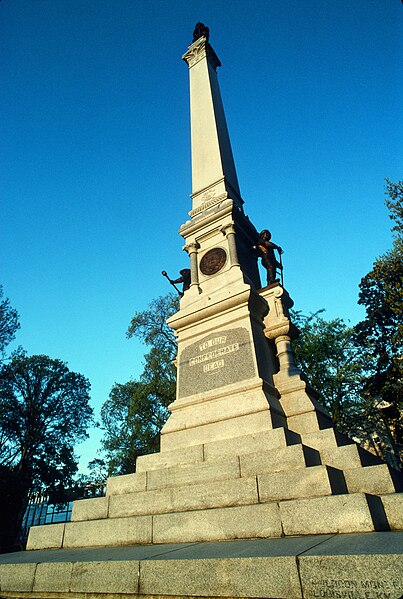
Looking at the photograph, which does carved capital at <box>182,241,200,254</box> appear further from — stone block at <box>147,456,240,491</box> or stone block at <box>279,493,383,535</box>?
stone block at <box>279,493,383,535</box>

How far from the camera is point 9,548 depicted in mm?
16344

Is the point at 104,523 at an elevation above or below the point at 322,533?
above

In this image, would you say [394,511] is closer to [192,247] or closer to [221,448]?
[221,448]

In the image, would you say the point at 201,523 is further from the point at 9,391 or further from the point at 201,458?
the point at 9,391

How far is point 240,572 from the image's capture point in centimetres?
306

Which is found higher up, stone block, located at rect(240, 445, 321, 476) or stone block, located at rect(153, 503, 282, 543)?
stone block, located at rect(240, 445, 321, 476)

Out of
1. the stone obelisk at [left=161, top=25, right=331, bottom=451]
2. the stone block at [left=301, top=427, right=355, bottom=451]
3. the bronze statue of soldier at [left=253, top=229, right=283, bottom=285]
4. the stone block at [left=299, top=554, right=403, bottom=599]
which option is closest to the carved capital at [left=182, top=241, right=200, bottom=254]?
the stone obelisk at [left=161, top=25, right=331, bottom=451]

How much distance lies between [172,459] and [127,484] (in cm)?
95

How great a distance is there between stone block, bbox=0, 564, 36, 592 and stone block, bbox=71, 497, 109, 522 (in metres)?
1.97

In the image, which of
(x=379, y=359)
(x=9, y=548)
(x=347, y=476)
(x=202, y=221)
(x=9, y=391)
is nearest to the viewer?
(x=347, y=476)

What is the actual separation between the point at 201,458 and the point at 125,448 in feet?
62.3

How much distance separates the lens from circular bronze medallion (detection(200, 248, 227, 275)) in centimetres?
1037

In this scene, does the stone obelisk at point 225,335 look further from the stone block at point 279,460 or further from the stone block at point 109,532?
the stone block at point 109,532

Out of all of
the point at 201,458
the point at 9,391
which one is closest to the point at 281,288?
the point at 201,458
